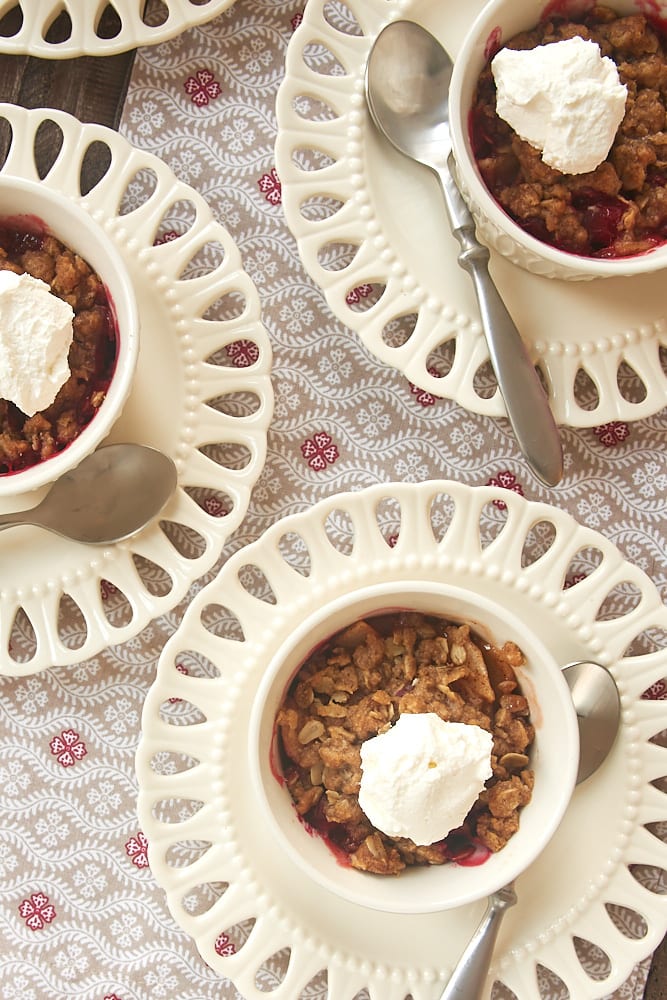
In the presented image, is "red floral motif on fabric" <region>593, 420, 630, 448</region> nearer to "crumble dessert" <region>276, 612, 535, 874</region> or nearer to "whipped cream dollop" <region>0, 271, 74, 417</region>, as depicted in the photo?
"crumble dessert" <region>276, 612, 535, 874</region>

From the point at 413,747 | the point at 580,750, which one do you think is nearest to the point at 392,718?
the point at 413,747

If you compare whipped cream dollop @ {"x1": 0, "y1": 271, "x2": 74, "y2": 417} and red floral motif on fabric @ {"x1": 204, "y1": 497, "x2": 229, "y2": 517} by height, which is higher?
whipped cream dollop @ {"x1": 0, "y1": 271, "x2": 74, "y2": 417}

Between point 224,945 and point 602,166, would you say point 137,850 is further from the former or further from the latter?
point 602,166

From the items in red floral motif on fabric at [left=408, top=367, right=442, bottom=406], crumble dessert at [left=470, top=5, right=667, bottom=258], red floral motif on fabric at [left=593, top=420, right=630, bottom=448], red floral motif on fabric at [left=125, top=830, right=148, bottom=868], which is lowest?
red floral motif on fabric at [left=125, top=830, right=148, bottom=868]

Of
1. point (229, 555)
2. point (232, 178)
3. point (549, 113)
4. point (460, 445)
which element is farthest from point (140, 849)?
point (549, 113)

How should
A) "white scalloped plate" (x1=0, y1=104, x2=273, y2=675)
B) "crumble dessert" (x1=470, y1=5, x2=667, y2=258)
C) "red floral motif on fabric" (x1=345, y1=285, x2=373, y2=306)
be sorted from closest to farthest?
"crumble dessert" (x1=470, y1=5, x2=667, y2=258) → "white scalloped plate" (x1=0, y1=104, x2=273, y2=675) → "red floral motif on fabric" (x1=345, y1=285, x2=373, y2=306)

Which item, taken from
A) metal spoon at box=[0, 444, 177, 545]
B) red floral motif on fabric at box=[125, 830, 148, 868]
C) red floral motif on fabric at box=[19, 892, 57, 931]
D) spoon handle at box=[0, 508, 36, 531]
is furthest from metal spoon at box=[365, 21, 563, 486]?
red floral motif on fabric at box=[19, 892, 57, 931]

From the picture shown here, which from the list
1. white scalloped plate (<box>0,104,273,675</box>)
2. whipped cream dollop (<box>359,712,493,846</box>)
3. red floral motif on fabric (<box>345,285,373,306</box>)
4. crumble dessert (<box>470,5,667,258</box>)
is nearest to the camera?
whipped cream dollop (<box>359,712,493,846</box>)
